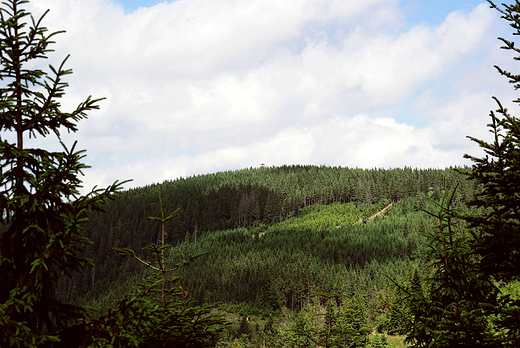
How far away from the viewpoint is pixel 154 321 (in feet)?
23.0

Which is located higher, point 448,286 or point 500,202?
point 500,202

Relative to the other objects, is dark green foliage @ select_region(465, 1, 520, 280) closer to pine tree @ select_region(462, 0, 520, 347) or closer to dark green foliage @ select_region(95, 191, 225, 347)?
pine tree @ select_region(462, 0, 520, 347)

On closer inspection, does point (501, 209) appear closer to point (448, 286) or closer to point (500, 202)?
Answer: point (500, 202)

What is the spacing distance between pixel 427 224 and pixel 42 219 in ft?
553

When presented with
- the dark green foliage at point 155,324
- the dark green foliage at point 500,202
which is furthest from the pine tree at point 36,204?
the dark green foliage at point 500,202

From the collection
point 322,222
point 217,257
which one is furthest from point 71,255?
point 322,222

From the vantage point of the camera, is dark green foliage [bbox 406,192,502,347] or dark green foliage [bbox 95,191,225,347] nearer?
dark green foliage [bbox 95,191,225,347]

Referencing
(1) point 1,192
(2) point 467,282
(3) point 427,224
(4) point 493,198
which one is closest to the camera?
(1) point 1,192

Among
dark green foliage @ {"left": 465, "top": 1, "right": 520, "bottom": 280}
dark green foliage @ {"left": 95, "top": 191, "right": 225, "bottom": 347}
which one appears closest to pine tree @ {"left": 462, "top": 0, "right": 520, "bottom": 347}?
dark green foliage @ {"left": 465, "top": 1, "right": 520, "bottom": 280}

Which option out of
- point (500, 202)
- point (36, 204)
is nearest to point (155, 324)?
point (36, 204)

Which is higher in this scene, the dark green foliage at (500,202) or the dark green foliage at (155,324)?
the dark green foliage at (500,202)

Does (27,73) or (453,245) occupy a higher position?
(27,73)

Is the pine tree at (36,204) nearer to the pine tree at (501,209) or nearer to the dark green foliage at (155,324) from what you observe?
the dark green foliage at (155,324)

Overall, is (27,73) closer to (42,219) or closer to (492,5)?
(42,219)
